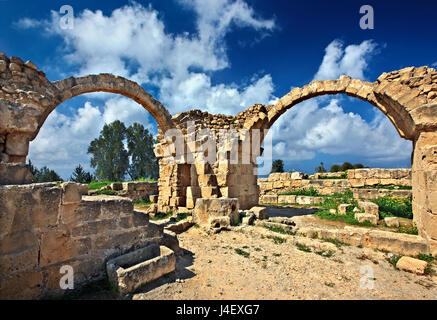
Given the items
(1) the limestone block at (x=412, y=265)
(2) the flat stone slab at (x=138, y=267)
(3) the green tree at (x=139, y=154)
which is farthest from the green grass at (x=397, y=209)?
(3) the green tree at (x=139, y=154)

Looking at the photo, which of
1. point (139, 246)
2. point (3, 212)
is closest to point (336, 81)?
point (139, 246)

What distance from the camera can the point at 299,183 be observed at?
14.1 metres

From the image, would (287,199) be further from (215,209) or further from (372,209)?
(215,209)

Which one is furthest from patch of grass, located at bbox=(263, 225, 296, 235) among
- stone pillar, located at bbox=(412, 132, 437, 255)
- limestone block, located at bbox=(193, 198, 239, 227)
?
stone pillar, located at bbox=(412, 132, 437, 255)

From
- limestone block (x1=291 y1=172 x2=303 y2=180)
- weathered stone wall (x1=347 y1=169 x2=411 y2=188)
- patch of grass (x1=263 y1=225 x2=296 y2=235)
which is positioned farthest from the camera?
limestone block (x1=291 y1=172 x2=303 y2=180)

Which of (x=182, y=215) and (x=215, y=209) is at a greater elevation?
(x=215, y=209)

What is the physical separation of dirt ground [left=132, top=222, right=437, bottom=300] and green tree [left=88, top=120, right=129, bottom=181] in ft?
93.2

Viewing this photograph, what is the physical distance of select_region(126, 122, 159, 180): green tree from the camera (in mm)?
30891

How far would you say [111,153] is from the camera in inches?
1176

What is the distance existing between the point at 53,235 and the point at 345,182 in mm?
14158

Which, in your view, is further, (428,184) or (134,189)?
(134,189)

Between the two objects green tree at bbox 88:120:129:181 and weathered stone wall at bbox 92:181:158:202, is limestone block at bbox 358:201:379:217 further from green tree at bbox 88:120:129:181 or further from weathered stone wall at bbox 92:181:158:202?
green tree at bbox 88:120:129:181

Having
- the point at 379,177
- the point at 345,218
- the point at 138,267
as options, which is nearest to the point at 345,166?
the point at 379,177
